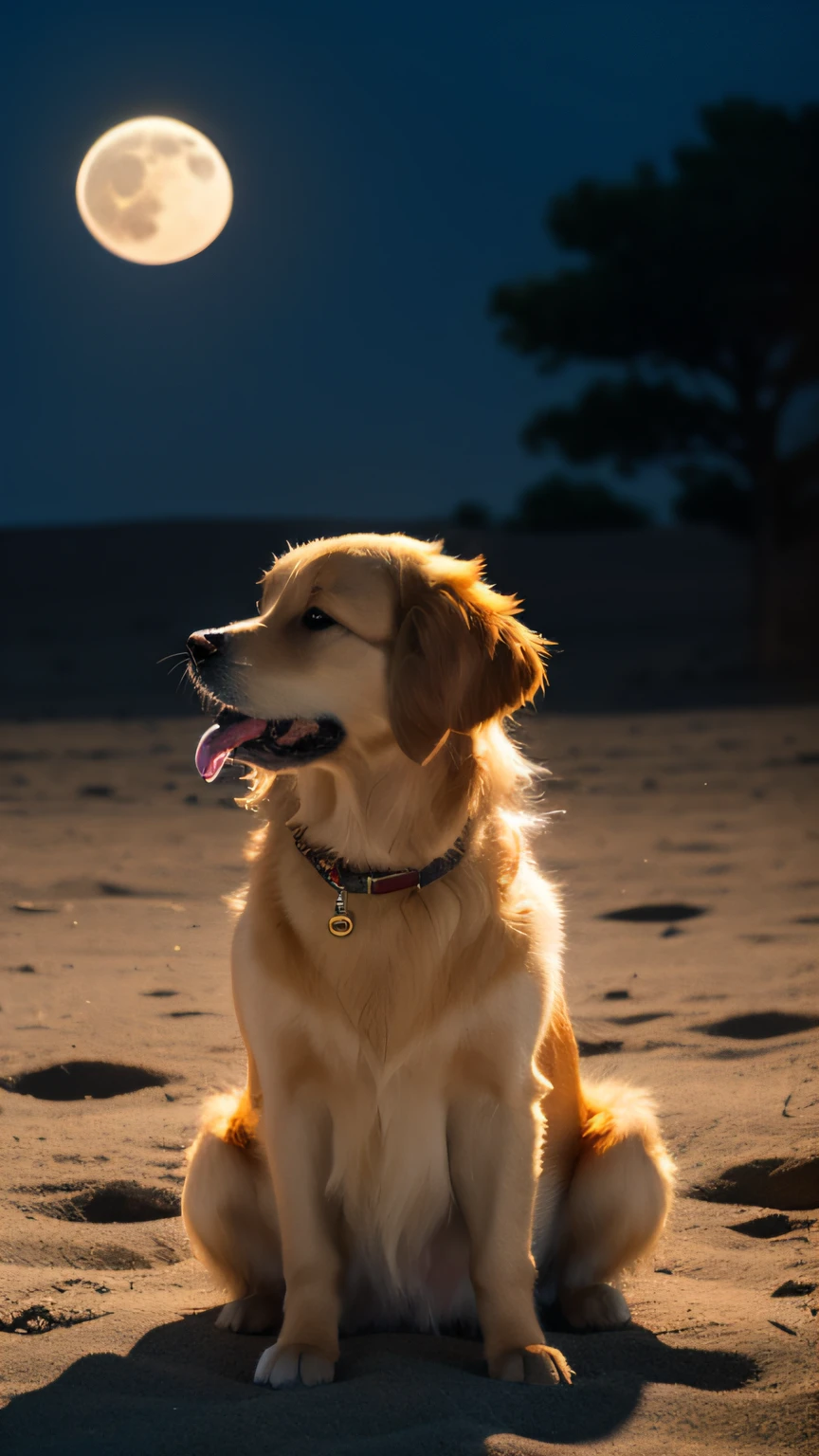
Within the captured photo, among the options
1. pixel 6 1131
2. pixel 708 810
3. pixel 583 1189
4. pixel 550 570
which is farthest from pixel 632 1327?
pixel 550 570

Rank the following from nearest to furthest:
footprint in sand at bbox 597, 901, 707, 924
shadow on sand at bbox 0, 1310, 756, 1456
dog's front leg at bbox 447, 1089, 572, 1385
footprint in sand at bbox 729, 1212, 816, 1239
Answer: shadow on sand at bbox 0, 1310, 756, 1456
dog's front leg at bbox 447, 1089, 572, 1385
footprint in sand at bbox 729, 1212, 816, 1239
footprint in sand at bbox 597, 901, 707, 924

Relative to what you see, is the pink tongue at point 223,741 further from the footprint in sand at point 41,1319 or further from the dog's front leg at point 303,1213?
the footprint in sand at point 41,1319

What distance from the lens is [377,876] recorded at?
3.01 meters

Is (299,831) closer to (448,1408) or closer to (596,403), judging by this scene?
(448,1408)

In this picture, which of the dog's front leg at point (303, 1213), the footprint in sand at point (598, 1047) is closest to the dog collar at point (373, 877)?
the dog's front leg at point (303, 1213)

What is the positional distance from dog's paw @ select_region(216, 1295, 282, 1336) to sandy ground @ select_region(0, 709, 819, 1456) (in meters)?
0.04

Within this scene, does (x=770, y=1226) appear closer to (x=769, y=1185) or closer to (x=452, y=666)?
(x=769, y=1185)

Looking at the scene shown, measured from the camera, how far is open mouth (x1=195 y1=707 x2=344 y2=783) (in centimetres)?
307

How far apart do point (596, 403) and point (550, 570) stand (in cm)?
1684

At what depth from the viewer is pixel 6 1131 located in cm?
399

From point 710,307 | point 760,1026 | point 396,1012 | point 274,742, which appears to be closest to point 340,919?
point 396,1012

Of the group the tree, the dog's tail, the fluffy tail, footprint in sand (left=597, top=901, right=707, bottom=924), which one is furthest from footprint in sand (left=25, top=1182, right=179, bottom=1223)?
the tree

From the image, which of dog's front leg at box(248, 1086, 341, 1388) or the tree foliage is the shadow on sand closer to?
dog's front leg at box(248, 1086, 341, 1388)

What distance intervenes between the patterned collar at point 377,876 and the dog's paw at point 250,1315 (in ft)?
3.01
